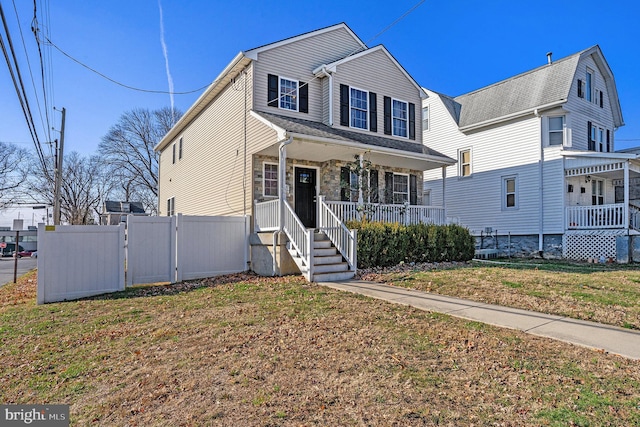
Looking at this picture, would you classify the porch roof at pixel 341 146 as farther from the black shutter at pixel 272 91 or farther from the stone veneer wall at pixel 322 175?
the black shutter at pixel 272 91

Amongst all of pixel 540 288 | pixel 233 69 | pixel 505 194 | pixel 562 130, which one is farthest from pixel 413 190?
pixel 540 288

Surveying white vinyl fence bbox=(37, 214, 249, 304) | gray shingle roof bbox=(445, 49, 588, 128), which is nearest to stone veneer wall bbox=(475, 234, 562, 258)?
gray shingle roof bbox=(445, 49, 588, 128)

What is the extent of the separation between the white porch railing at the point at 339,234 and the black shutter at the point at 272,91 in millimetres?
3877

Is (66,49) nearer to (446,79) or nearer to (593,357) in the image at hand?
(593,357)

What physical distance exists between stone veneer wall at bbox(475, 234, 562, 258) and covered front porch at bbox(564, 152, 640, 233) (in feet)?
2.89

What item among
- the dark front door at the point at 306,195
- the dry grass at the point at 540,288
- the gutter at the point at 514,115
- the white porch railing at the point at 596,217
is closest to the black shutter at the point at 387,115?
the dark front door at the point at 306,195

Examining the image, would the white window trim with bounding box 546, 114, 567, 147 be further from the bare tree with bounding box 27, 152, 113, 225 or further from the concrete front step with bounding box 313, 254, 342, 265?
the bare tree with bounding box 27, 152, 113, 225

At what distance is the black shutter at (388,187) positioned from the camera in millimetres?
14109

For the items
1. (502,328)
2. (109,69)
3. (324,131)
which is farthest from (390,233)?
→ (109,69)

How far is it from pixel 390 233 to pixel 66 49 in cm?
967

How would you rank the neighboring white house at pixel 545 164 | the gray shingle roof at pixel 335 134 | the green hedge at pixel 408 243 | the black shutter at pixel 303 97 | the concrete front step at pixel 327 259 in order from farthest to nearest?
the neighboring white house at pixel 545 164 < the black shutter at pixel 303 97 < the gray shingle roof at pixel 335 134 < the green hedge at pixel 408 243 < the concrete front step at pixel 327 259

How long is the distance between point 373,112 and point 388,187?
2794 millimetres

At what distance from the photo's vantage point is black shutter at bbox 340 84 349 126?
1280 cm

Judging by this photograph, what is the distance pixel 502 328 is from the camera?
4812mm
